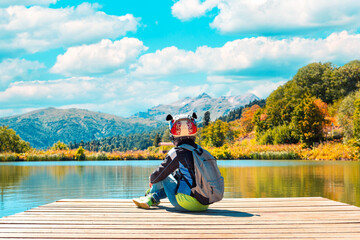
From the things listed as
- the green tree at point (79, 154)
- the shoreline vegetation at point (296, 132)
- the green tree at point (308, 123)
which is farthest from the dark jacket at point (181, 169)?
the green tree at point (308, 123)

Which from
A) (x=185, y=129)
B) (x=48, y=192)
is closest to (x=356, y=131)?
(x=48, y=192)

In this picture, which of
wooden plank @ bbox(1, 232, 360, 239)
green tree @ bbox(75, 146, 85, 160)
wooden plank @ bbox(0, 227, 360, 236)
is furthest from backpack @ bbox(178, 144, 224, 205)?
green tree @ bbox(75, 146, 85, 160)

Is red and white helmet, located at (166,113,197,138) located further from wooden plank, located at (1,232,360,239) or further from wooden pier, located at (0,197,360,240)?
wooden plank, located at (1,232,360,239)

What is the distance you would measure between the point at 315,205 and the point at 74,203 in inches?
133

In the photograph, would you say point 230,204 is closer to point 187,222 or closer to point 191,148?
point 191,148

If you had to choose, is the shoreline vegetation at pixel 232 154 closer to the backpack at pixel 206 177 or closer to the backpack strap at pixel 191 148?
the backpack at pixel 206 177

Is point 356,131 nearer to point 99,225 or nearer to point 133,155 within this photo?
point 133,155

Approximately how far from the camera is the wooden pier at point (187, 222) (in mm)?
3475

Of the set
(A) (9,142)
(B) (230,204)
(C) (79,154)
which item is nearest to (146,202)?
(B) (230,204)

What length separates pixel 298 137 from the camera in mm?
40281

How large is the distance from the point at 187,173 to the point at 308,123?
3711cm

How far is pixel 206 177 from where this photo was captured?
4441mm

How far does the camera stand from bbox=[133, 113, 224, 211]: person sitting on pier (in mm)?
4395

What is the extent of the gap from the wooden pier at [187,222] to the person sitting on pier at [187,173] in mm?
179
